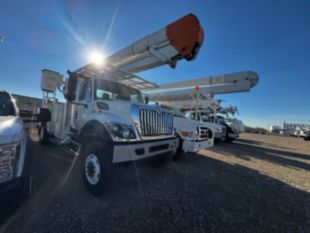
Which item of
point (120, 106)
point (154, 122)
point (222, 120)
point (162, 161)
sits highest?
point (222, 120)

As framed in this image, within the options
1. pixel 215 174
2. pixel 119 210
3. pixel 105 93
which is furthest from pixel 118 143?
pixel 215 174

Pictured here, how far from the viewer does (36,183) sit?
2930 millimetres

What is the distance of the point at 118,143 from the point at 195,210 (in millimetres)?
1692

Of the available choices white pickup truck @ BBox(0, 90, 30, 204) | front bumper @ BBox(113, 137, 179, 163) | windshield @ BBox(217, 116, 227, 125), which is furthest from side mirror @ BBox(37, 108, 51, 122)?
windshield @ BBox(217, 116, 227, 125)

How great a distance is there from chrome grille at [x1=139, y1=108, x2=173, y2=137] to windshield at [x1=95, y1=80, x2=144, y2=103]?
3.80 ft

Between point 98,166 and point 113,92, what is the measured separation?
1.89 meters

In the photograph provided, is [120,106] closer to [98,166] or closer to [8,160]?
[98,166]

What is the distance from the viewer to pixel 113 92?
372 centimetres

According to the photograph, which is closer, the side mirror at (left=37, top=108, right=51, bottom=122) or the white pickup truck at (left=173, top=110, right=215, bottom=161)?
the side mirror at (left=37, top=108, right=51, bottom=122)

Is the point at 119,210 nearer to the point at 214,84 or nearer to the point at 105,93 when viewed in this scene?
the point at 105,93

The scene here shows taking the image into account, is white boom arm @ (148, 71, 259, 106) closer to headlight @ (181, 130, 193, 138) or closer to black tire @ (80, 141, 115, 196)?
headlight @ (181, 130, 193, 138)

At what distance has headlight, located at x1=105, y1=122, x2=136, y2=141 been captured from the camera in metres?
2.44

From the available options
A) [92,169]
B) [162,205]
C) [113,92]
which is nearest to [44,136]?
[113,92]

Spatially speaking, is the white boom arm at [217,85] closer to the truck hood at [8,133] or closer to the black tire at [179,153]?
the black tire at [179,153]
